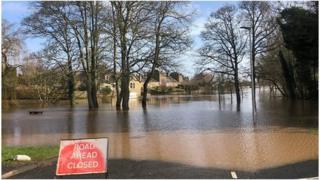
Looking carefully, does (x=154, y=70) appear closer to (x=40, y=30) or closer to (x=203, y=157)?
(x=40, y=30)

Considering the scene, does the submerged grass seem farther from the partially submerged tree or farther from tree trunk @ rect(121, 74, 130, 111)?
tree trunk @ rect(121, 74, 130, 111)

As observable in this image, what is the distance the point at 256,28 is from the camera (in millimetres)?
60875

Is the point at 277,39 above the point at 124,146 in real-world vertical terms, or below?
above

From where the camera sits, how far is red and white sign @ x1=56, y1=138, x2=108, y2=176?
9891 millimetres

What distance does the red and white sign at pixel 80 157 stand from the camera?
9891 millimetres

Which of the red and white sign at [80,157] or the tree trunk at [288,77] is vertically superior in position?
the tree trunk at [288,77]

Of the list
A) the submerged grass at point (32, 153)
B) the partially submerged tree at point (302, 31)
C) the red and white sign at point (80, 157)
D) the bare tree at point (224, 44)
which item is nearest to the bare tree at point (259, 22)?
the bare tree at point (224, 44)

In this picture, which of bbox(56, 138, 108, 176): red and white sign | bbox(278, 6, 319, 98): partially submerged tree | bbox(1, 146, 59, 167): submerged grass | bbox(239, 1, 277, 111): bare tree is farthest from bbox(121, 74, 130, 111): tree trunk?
bbox(56, 138, 108, 176): red and white sign

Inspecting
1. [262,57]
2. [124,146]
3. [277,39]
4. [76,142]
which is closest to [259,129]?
[124,146]

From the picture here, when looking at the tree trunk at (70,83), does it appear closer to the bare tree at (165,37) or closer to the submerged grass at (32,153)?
the bare tree at (165,37)

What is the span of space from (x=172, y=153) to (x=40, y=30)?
3530cm

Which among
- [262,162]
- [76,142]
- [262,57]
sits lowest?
[262,162]

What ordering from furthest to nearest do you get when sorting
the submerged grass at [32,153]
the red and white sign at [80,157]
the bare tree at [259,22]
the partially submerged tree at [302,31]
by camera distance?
the bare tree at [259,22] < the partially submerged tree at [302,31] < the submerged grass at [32,153] < the red and white sign at [80,157]

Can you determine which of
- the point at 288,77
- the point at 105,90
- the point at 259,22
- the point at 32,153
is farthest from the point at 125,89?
the point at 32,153
